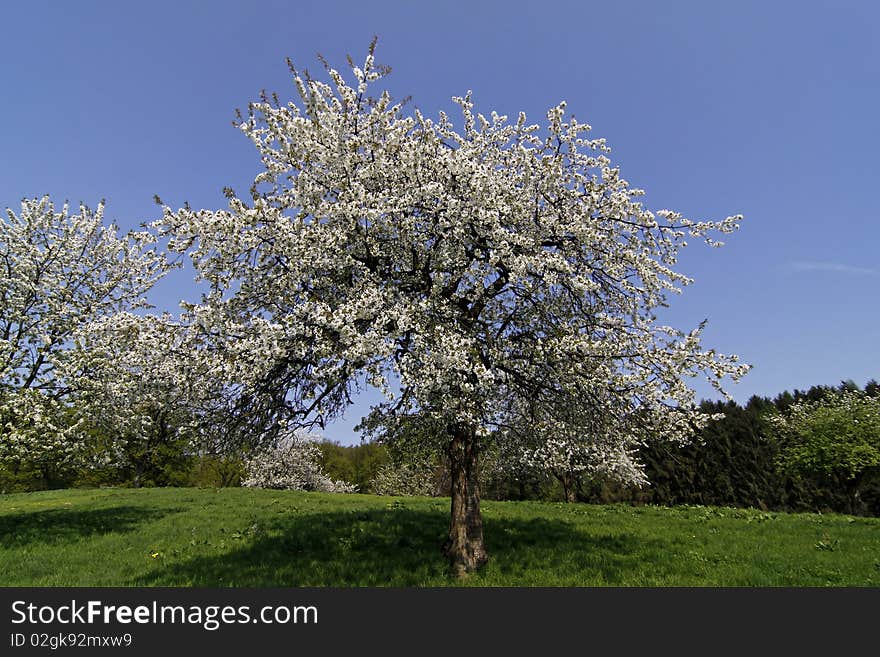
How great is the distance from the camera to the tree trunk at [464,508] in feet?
44.5

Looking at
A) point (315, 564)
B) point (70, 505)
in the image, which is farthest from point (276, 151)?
point (70, 505)

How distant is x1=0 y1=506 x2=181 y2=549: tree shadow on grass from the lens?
19281 mm

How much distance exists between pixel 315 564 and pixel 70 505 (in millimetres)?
24005

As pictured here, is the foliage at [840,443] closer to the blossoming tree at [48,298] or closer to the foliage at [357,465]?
the blossoming tree at [48,298]

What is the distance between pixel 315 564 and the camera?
46.7 ft

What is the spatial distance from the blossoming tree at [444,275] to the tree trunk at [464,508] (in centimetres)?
5

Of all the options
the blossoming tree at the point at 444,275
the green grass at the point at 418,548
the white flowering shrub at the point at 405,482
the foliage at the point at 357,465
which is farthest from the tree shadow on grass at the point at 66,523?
the foliage at the point at 357,465

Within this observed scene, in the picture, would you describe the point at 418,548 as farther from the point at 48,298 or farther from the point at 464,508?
the point at 48,298

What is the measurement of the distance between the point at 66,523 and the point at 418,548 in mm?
16901

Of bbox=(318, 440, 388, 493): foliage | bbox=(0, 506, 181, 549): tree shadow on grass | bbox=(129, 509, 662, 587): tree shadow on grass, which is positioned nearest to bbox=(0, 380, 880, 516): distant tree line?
bbox=(0, 506, 181, 549): tree shadow on grass

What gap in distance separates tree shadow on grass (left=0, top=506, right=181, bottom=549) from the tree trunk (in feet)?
47.4

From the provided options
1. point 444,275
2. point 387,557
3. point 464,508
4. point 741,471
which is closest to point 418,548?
point 387,557

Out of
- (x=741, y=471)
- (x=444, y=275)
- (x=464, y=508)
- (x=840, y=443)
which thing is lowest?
(x=741, y=471)

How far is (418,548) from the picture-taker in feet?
51.5
